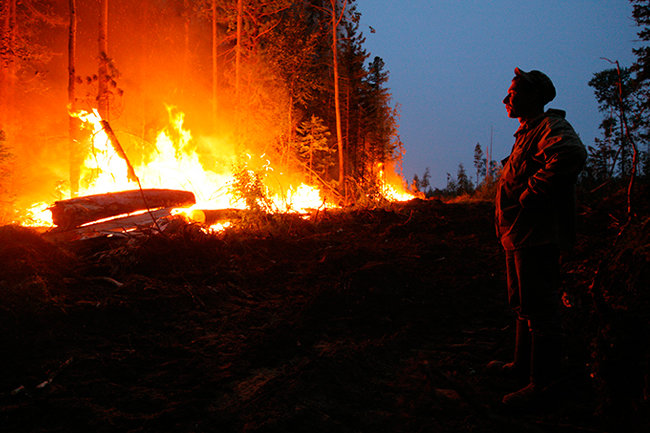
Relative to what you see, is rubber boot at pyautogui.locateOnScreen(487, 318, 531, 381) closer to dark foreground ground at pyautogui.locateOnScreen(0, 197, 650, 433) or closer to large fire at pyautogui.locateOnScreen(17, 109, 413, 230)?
dark foreground ground at pyautogui.locateOnScreen(0, 197, 650, 433)

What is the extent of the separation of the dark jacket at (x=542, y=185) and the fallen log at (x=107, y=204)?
21.0 feet

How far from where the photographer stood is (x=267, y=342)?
3.62 m

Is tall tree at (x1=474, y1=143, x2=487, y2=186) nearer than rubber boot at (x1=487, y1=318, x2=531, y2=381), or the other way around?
rubber boot at (x1=487, y1=318, x2=531, y2=381)

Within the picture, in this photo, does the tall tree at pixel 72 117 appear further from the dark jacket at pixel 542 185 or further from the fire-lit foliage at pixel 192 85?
the dark jacket at pixel 542 185

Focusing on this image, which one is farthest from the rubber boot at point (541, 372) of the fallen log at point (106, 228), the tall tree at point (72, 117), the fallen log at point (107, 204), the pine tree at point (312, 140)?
the pine tree at point (312, 140)

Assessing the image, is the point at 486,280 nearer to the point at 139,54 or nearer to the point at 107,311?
the point at 107,311

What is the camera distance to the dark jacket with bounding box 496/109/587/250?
2381mm

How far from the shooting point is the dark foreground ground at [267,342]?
7.65 feet

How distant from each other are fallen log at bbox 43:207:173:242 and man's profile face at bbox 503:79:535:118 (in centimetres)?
572

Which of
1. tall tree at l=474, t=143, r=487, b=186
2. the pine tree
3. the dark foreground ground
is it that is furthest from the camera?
tall tree at l=474, t=143, r=487, b=186

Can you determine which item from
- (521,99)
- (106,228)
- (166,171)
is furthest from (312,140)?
(521,99)

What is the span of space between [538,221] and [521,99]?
0.97m

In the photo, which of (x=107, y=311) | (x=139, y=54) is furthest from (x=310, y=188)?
(x=139, y=54)

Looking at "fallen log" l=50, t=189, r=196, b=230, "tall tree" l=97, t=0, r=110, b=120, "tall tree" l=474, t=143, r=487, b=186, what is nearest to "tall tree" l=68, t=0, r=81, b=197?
"tall tree" l=97, t=0, r=110, b=120
